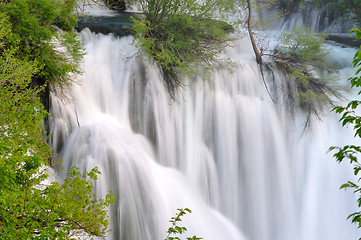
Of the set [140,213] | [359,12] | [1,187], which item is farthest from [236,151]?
[359,12]

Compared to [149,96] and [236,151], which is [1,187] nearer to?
[149,96]

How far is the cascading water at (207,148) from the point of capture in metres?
9.98

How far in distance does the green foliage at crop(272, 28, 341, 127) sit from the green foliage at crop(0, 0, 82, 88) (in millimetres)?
7354

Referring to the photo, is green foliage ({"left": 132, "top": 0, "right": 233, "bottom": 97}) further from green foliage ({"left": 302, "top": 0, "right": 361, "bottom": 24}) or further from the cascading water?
green foliage ({"left": 302, "top": 0, "right": 361, "bottom": 24})

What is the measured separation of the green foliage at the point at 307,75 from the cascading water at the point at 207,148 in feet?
1.39

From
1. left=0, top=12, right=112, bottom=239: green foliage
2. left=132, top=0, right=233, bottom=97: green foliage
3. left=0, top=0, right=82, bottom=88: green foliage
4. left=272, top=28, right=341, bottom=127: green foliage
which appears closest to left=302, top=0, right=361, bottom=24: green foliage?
left=272, top=28, right=341, bottom=127: green foliage

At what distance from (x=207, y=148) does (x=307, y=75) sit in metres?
4.63

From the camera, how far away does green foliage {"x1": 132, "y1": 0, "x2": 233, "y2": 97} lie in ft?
40.6

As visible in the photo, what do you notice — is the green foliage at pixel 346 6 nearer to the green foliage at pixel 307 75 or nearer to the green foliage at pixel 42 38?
the green foliage at pixel 307 75

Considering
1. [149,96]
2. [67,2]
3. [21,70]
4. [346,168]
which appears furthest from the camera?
[346,168]

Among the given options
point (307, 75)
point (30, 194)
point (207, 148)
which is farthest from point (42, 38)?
point (307, 75)

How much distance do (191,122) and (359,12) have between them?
11403 millimetres

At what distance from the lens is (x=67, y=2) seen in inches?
420

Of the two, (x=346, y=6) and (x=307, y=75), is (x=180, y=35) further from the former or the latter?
(x=346, y=6)
